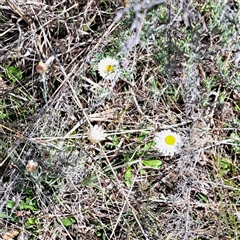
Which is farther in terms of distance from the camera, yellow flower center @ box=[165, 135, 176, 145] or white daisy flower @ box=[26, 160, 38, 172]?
yellow flower center @ box=[165, 135, 176, 145]

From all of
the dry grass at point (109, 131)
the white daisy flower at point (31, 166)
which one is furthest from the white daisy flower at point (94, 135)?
the white daisy flower at point (31, 166)

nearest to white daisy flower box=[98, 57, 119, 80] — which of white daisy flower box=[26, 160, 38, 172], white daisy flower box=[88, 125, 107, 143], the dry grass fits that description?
the dry grass

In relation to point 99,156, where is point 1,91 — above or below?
above

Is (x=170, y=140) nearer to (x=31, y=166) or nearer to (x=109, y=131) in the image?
(x=109, y=131)

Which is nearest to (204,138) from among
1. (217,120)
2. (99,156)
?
(217,120)

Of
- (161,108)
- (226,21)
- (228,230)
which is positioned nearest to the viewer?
(226,21)

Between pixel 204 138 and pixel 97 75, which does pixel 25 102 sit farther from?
pixel 204 138

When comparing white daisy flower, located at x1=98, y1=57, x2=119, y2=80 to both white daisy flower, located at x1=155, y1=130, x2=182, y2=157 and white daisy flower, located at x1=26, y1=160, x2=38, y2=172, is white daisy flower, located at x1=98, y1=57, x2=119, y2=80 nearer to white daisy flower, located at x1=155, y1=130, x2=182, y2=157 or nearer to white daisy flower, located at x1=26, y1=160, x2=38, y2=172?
white daisy flower, located at x1=155, y1=130, x2=182, y2=157
